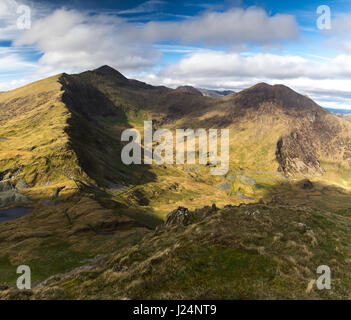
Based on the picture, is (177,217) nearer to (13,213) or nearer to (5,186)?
(13,213)

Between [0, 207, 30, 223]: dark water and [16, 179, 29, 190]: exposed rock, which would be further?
[16, 179, 29, 190]: exposed rock

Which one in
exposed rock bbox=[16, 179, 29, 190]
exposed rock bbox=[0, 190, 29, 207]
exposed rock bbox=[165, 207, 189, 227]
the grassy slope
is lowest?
exposed rock bbox=[0, 190, 29, 207]

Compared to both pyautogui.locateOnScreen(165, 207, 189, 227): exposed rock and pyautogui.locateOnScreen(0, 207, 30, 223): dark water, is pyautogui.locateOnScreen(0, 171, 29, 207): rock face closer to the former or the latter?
pyautogui.locateOnScreen(0, 207, 30, 223): dark water

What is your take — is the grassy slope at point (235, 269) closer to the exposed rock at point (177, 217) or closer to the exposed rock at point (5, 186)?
the exposed rock at point (177, 217)

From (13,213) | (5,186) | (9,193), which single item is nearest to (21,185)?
(5,186)

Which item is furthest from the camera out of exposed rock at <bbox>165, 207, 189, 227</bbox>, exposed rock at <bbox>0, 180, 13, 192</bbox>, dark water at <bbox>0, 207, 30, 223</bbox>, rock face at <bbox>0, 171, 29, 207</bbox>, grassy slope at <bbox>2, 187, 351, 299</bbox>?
exposed rock at <bbox>0, 180, 13, 192</bbox>

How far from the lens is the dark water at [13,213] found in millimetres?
120938

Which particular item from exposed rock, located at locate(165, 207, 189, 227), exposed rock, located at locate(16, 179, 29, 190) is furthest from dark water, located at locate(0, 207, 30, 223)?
exposed rock, located at locate(165, 207, 189, 227)

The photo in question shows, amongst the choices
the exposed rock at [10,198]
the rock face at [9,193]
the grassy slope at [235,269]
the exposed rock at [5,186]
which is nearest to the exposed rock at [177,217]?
the grassy slope at [235,269]

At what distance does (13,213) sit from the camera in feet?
412

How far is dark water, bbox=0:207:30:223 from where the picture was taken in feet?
397

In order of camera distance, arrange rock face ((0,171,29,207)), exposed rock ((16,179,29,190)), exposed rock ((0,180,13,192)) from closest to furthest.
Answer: rock face ((0,171,29,207)), exposed rock ((0,180,13,192)), exposed rock ((16,179,29,190))

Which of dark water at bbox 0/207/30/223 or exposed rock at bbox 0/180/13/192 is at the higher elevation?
exposed rock at bbox 0/180/13/192

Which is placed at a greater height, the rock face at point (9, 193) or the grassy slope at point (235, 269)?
the grassy slope at point (235, 269)
